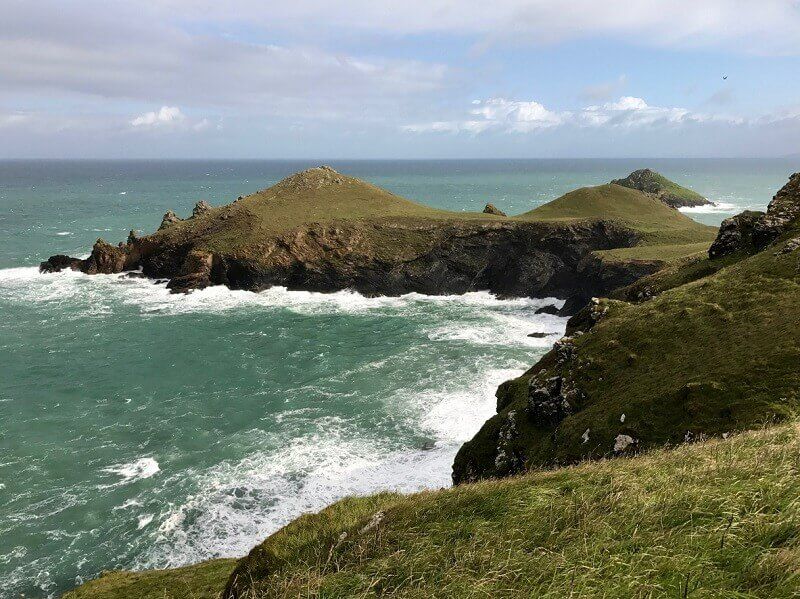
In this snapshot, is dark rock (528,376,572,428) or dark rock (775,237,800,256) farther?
dark rock (775,237,800,256)

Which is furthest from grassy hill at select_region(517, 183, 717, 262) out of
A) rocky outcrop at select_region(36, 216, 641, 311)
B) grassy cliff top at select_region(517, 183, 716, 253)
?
rocky outcrop at select_region(36, 216, 641, 311)

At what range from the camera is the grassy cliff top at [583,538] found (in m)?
6.93

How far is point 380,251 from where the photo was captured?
86.3m

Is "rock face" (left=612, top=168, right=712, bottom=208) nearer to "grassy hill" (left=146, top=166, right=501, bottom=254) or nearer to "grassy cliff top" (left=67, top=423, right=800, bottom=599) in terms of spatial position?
"grassy hill" (left=146, top=166, right=501, bottom=254)

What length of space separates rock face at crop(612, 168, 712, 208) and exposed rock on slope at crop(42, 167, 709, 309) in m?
95.8

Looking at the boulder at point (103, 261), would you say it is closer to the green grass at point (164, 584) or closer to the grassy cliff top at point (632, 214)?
the grassy cliff top at point (632, 214)

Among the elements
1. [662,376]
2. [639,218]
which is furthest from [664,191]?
[662,376]

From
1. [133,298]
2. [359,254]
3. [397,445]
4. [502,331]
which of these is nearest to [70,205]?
[133,298]

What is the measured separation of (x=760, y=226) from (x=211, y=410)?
43640mm

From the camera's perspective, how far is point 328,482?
32094 mm

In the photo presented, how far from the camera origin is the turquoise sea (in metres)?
28.1

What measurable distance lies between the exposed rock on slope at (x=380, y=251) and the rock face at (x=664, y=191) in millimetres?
95772

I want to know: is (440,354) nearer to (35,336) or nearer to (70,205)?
(35,336)

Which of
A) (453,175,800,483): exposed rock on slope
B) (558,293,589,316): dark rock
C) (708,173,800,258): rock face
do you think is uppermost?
(708,173,800,258): rock face
